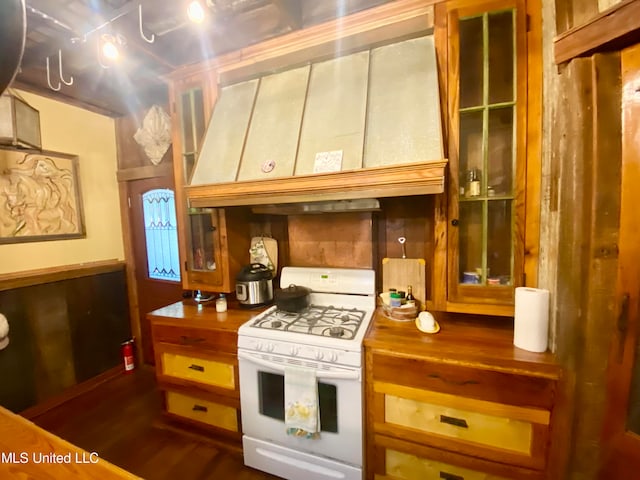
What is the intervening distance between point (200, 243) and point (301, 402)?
1318 millimetres

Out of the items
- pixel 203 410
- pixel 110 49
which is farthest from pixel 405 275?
pixel 110 49

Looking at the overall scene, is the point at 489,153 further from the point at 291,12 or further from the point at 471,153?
the point at 291,12

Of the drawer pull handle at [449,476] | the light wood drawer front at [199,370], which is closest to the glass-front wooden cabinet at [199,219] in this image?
the light wood drawer front at [199,370]

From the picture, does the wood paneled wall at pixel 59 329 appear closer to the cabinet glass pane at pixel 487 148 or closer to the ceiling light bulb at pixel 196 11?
the ceiling light bulb at pixel 196 11

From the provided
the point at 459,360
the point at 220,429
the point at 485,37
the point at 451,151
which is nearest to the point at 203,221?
the point at 220,429

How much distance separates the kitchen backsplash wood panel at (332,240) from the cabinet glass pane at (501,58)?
90 centimetres

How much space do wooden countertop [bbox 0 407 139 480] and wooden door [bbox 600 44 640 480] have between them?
1.42m

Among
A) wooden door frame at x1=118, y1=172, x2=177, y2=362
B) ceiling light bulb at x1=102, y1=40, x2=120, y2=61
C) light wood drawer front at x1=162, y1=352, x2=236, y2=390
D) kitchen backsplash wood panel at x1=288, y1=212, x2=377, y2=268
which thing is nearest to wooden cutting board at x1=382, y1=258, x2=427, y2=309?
kitchen backsplash wood panel at x1=288, y1=212, x2=377, y2=268

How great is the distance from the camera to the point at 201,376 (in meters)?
1.76

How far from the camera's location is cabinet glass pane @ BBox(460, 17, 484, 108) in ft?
Result: 4.55

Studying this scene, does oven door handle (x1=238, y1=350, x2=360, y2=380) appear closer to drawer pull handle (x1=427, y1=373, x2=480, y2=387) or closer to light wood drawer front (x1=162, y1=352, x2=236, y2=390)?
light wood drawer front (x1=162, y1=352, x2=236, y2=390)

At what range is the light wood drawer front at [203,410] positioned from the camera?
1.72 metres

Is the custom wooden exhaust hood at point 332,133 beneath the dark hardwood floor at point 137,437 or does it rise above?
above

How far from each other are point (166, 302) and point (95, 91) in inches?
74.5
